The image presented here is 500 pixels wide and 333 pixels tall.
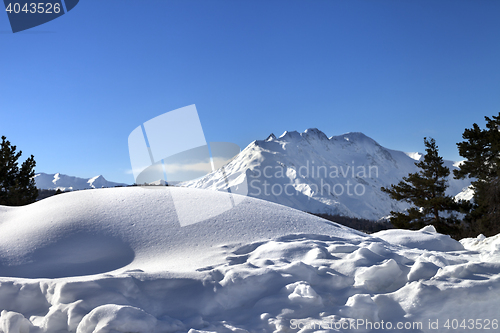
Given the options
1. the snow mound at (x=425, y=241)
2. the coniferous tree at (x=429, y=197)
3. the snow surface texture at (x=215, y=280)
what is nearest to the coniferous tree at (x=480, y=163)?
the coniferous tree at (x=429, y=197)

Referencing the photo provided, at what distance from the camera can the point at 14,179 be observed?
17.1m

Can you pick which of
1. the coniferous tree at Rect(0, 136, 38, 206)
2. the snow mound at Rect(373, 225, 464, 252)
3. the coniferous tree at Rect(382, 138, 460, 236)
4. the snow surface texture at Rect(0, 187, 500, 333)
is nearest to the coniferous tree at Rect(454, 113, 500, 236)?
the coniferous tree at Rect(382, 138, 460, 236)

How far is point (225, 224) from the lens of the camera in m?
4.71

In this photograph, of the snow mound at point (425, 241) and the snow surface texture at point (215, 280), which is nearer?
the snow surface texture at point (215, 280)

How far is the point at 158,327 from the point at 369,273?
187 cm

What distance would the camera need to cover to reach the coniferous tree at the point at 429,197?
1627 cm

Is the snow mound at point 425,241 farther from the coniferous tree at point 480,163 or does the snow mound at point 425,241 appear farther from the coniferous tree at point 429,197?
the coniferous tree at point 429,197

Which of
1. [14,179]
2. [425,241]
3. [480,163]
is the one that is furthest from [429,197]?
[14,179]

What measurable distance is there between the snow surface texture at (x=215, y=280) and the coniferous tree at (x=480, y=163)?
13.0m

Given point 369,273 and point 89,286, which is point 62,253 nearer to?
point 89,286

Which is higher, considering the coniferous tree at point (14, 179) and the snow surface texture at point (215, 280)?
the coniferous tree at point (14, 179)

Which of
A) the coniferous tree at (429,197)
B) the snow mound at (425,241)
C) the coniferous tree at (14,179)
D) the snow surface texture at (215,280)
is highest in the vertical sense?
the coniferous tree at (14,179)

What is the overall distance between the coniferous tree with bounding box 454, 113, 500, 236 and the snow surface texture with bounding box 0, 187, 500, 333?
12994mm

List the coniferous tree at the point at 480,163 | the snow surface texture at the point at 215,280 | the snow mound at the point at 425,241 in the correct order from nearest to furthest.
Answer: the snow surface texture at the point at 215,280 < the snow mound at the point at 425,241 < the coniferous tree at the point at 480,163
